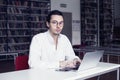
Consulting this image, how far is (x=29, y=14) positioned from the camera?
7863 mm

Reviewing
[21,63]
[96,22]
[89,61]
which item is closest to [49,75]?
[89,61]

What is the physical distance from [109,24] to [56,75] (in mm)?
9200

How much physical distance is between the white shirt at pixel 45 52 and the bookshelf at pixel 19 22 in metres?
5.11

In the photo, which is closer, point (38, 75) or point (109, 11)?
point (38, 75)

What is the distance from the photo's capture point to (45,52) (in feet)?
7.54

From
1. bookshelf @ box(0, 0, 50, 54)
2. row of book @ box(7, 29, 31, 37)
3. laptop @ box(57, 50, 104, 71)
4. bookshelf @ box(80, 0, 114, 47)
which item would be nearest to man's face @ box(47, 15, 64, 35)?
laptop @ box(57, 50, 104, 71)

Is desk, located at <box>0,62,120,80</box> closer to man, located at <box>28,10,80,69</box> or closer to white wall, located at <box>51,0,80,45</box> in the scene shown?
man, located at <box>28,10,80,69</box>

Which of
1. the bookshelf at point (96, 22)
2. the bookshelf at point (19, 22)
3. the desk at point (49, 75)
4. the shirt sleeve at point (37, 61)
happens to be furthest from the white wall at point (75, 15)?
the desk at point (49, 75)

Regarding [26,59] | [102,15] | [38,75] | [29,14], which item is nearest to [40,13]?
[29,14]

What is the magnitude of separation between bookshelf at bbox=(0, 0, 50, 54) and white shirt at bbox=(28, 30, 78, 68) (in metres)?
5.11

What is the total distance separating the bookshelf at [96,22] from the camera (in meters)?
9.78

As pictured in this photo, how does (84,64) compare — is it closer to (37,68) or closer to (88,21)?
(37,68)

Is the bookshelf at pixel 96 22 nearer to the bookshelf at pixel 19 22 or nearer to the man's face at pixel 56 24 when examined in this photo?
the bookshelf at pixel 19 22

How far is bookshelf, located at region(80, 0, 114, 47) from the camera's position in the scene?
32.1 ft
